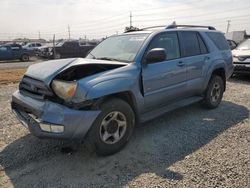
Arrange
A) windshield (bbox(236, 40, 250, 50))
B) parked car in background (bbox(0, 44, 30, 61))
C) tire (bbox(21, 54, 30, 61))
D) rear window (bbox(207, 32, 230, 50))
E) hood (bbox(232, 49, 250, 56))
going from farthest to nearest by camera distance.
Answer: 1. tire (bbox(21, 54, 30, 61))
2. parked car in background (bbox(0, 44, 30, 61))
3. windshield (bbox(236, 40, 250, 50))
4. hood (bbox(232, 49, 250, 56))
5. rear window (bbox(207, 32, 230, 50))

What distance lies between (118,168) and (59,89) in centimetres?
129

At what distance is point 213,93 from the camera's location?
6098 mm

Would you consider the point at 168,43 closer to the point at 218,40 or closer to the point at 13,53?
the point at 218,40

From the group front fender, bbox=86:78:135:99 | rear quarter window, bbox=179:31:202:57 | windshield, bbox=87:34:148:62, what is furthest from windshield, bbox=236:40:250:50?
front fender, bbox=86:78:135:99

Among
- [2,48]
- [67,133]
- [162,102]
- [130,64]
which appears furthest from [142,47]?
[2,48]

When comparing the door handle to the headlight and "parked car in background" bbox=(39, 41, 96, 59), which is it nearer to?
the headlight

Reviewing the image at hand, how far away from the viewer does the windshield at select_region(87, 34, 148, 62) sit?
4384 millimetres

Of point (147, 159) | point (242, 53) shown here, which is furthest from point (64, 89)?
point (242, 53)

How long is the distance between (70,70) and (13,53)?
21.4 m

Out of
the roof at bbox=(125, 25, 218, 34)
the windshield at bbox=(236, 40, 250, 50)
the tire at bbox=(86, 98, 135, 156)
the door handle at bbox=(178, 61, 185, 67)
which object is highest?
the roof at bbox=(125, 25, 218, 34)

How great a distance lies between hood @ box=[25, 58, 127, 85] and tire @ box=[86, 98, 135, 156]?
511 mm

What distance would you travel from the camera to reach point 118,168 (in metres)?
3.49

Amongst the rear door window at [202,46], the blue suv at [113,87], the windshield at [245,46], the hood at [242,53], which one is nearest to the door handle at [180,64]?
the blue suv at [113,87]

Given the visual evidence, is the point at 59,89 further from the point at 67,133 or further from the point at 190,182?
the point at 190,182
